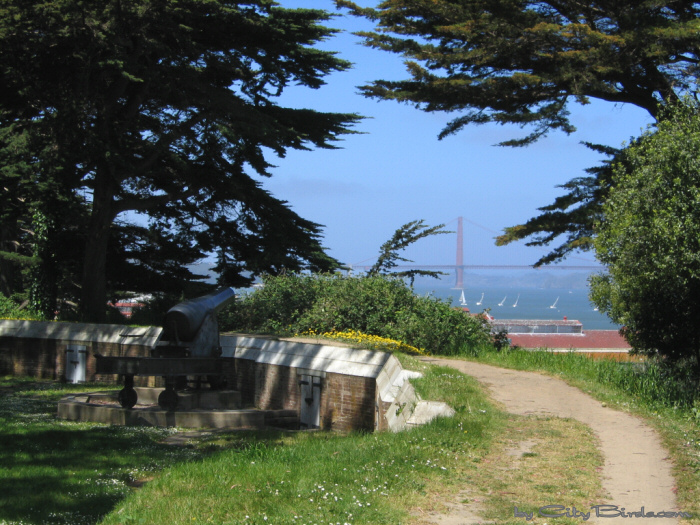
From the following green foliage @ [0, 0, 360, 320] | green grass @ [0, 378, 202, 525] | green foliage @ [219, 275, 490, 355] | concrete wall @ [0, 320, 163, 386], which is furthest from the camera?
green foliage @ [0, 0, 360, 320]

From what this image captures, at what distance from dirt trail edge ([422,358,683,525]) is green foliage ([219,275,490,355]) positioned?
4.05ft

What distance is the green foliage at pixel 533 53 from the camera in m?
14.6

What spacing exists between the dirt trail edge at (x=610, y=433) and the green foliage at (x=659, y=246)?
2.35 metres

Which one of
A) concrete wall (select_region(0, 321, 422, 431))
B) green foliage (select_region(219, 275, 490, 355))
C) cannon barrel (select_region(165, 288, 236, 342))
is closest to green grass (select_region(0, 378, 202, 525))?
cannon barrel (select_region(165, 288, 236, 342))

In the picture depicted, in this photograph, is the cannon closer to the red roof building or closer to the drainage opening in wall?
the drainage opening in wall

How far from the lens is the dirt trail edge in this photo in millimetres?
5355

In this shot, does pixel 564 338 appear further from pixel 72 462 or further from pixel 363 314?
pixel 72 462

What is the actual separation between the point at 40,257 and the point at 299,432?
37.8ft

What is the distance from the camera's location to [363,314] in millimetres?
13688

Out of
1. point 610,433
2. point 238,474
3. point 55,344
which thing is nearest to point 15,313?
point 55,344

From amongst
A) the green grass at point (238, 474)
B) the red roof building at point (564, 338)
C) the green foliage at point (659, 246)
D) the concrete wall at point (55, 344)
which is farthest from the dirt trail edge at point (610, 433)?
the red roof building at point (564, 338)

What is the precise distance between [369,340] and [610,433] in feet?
17.1

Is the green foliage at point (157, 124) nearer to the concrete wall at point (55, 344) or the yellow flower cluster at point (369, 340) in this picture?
the concrete wall at point (55, 344)

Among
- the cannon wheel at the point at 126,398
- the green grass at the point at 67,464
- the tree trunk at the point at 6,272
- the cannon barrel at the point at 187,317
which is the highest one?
the tree trunk at the point at 6,272
